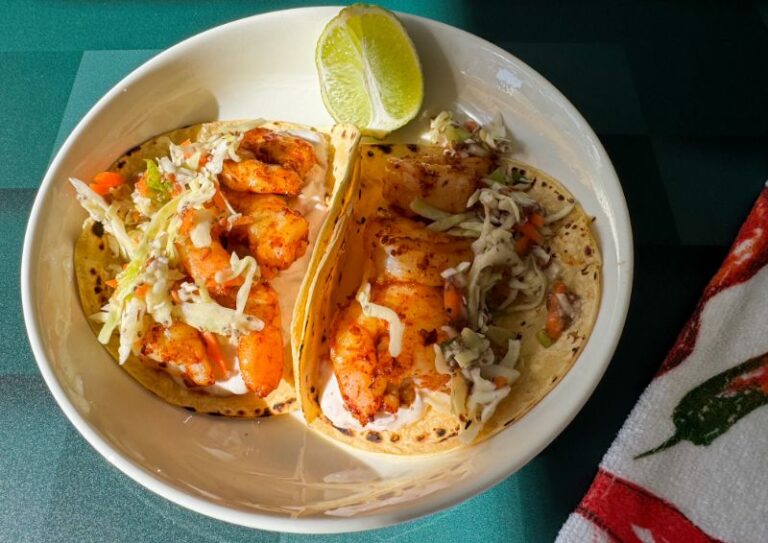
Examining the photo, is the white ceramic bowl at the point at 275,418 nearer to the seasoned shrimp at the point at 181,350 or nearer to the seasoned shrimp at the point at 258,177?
the seasoned shrimp at the point at 181,350

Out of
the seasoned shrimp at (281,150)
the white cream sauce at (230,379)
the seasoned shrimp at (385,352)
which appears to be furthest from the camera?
the seasoned shrimp at (281,150)

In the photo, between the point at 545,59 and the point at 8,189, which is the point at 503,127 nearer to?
the point at 545,59

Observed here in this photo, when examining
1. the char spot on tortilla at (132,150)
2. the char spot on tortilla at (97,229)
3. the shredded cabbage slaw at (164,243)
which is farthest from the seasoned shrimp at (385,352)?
the char spot on tortilla at (132,150)

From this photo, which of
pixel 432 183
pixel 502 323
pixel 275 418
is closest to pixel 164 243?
pixel 275 418

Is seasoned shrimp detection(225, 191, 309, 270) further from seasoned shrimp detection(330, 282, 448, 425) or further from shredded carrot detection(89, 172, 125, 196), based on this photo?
shredded carrot detection(89, 172, 125, 196)

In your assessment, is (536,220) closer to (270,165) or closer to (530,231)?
(530,231)
